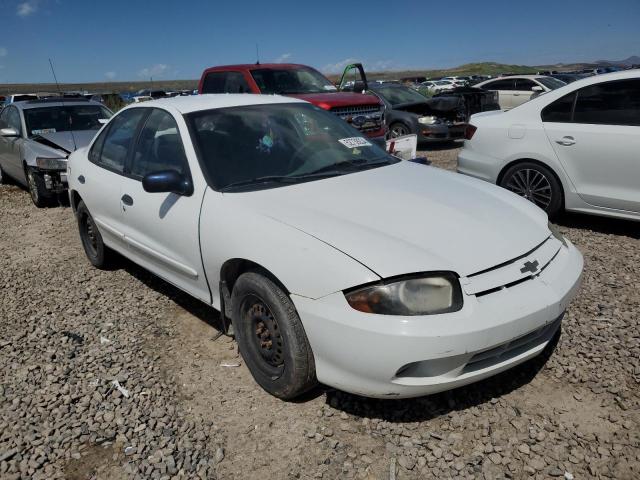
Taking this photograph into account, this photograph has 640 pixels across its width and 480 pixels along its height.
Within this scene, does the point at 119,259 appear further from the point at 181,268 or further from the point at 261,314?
the point at 261,314

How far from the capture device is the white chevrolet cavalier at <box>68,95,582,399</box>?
85.4 inches

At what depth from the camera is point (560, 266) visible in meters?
2.60

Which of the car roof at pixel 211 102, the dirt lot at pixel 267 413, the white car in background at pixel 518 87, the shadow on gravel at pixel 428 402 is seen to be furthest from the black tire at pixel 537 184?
the white car in background at pixel 518 87

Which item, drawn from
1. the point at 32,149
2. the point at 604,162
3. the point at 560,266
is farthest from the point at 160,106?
the point at 32,149

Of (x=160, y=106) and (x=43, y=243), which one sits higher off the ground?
(x=160, y=106)

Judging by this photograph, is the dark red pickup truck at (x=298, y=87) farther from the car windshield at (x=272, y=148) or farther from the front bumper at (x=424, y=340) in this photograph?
the front bumper at (x=424, y=340)

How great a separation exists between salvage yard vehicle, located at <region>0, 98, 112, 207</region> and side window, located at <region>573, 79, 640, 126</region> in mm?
6321

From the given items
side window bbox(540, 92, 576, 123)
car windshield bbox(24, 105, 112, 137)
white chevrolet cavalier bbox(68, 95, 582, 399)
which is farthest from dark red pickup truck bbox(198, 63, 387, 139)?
white chevrolet cavalier bbox(68, 95, 582, 399)

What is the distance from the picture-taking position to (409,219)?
2564 mm

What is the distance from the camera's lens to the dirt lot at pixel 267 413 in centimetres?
229

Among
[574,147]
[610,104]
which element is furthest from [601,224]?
[610,104]

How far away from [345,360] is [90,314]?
2523 millimetres

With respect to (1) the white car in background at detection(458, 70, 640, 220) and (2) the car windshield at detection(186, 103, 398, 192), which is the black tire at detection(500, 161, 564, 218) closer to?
(1) the white car in background at detection(458, 70, 640, 220)

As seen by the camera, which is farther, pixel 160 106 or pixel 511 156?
pixel 511 156
